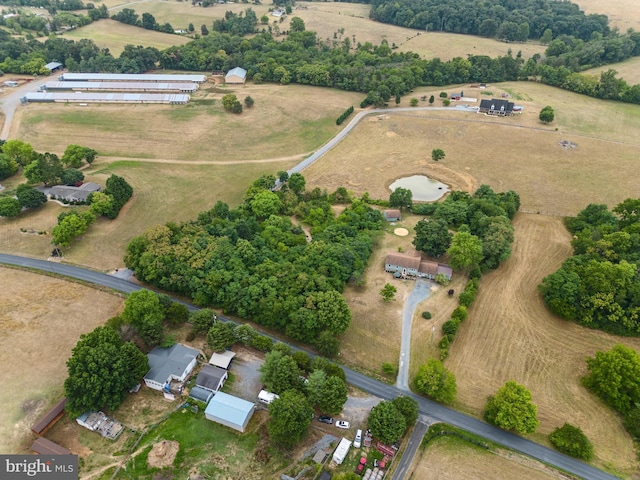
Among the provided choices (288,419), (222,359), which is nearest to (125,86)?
(222,359)

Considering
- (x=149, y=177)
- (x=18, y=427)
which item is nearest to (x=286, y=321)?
(x=18, y=427)

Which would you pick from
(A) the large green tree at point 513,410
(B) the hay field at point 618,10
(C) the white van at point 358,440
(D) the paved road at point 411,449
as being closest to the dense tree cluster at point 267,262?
(C) the white van at point 358,440

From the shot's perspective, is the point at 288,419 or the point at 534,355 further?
the point at 534,355

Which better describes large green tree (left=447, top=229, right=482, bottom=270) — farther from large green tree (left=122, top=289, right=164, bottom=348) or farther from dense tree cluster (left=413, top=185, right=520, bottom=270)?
large green tree (left=122, top=289, right=164, bottom=348)

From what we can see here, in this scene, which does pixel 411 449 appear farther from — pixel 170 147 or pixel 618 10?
pixel 618 10

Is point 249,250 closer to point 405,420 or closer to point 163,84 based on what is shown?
point 405,420

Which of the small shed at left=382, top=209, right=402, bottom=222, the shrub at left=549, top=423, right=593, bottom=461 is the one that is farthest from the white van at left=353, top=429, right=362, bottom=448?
the small shed at left=382, top=209, right=402, bottom=222

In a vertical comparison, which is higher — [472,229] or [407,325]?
[472,229]
